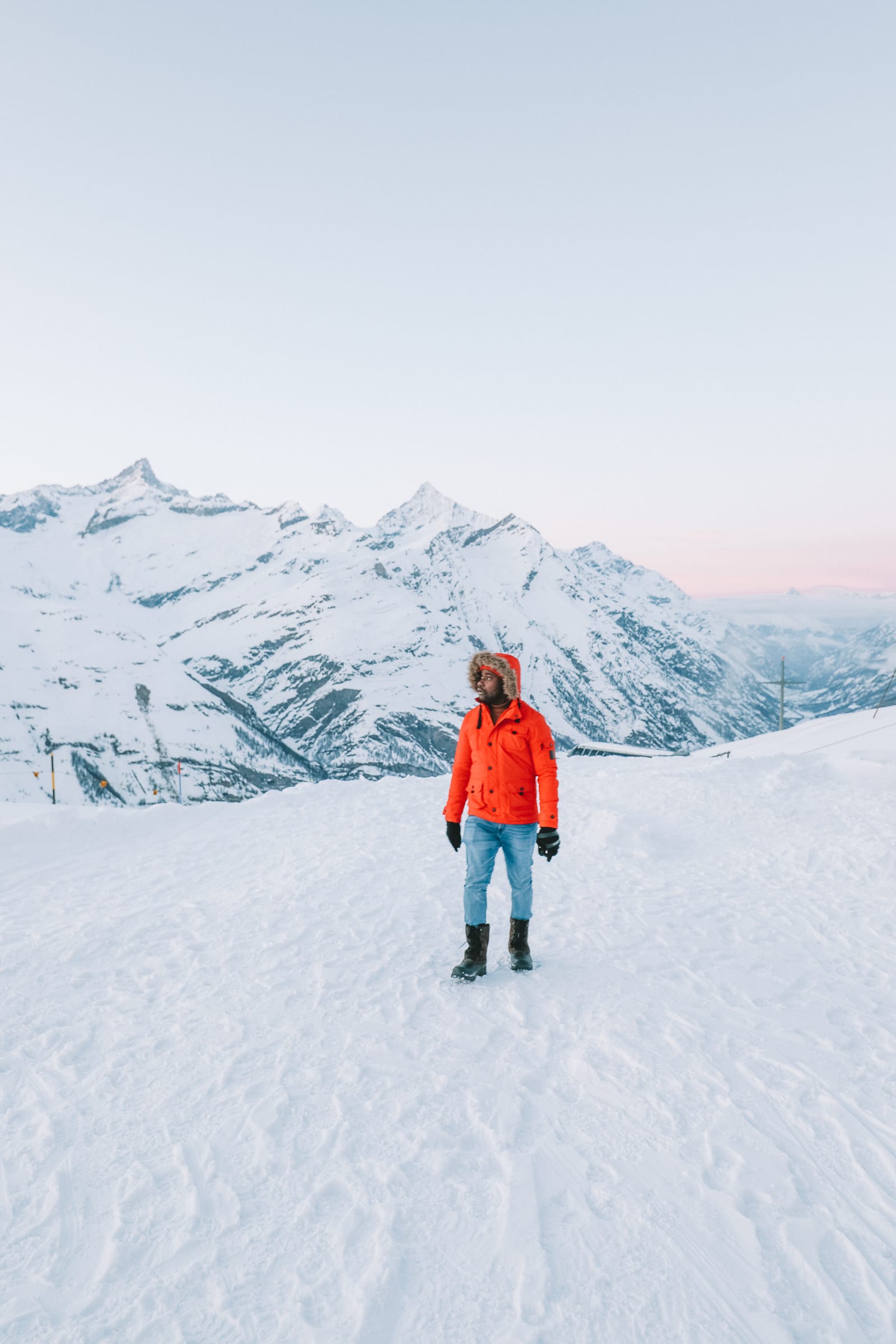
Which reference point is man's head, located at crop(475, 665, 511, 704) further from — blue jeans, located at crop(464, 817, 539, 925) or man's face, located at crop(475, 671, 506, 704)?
blue jeans, located at crop(464, 817, 539, 925)

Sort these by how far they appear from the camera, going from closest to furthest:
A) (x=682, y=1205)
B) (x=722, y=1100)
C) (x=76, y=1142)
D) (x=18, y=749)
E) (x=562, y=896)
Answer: (x=682, y=1205) → (x=76, y=1142) → (x=722, y=1100) → (x=562, y=896) → (x=18, y=749)

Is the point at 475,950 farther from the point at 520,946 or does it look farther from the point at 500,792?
the point at 500,792

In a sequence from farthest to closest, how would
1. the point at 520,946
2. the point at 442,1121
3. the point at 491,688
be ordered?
the point at 520,946 < the point at 491,688 < the point at 442,1121

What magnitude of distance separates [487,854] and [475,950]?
0.82 metres

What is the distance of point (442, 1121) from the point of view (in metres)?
3.91

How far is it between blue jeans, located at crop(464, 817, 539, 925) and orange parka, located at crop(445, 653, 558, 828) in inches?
3.4

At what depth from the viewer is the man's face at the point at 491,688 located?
567cm

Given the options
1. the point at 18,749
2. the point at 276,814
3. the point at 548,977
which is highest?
the point at 548,977

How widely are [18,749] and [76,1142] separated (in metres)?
170

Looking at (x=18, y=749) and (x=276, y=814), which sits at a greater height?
(x=276, y=814)

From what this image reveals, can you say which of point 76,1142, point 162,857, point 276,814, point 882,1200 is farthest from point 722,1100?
point 276,814

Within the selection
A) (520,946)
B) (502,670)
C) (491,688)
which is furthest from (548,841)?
(502,670)

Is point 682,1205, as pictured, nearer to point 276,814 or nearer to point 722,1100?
point 722,1100

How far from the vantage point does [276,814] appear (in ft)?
44.8
